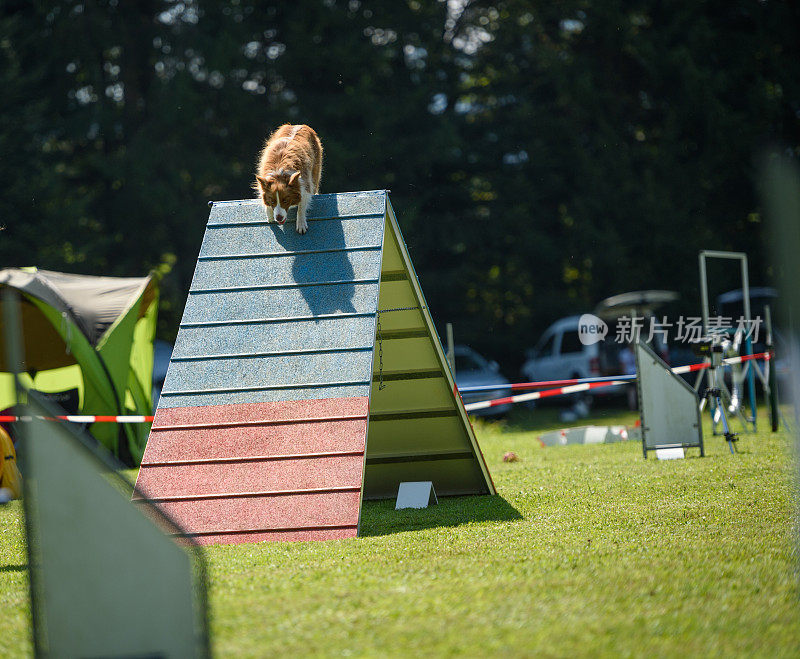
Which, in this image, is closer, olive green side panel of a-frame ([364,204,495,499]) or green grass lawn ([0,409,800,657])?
green grass lawn ([0,409,800,657])

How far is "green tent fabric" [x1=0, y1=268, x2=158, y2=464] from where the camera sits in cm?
991

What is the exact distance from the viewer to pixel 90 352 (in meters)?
10.0

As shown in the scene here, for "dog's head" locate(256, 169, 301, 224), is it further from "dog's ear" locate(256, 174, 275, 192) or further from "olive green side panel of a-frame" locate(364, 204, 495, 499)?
"olive green side panel of a-frame" locate(364, 204, 495, 499)

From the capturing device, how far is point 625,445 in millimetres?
9938

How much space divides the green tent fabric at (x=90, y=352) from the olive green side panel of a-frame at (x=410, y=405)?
15.2 feet

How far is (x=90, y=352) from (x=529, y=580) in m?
7.53

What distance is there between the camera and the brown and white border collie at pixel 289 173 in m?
6.11

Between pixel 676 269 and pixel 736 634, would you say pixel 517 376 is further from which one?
pixel 736 634

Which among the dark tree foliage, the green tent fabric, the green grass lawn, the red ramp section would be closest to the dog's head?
the red ramp section

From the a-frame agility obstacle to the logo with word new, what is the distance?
12404mm

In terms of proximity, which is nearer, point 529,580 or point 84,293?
point 529,580

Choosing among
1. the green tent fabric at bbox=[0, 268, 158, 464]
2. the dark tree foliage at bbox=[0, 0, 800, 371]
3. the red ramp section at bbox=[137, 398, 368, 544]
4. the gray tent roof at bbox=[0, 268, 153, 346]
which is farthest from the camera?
the dark tree foliage at bbox=[0, 0, 800, 371]

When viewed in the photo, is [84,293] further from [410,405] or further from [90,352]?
[410,405]

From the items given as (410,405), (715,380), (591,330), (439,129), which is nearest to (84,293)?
(410,405)
